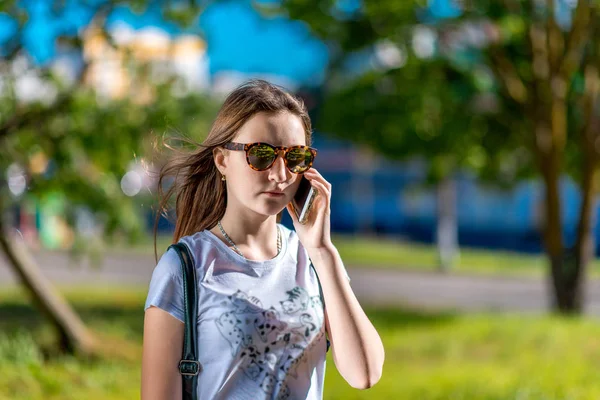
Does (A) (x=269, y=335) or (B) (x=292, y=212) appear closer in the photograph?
(A) (x=269, y=335)

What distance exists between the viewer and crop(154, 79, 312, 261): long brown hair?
1879 millimetres

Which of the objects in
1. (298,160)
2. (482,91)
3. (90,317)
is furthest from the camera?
(90,317)

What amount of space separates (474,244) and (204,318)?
96.9 ft

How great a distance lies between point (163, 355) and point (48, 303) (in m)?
8.08

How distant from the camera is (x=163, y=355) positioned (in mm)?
1745

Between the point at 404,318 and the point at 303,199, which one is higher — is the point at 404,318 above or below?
below

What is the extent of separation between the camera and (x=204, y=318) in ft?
5.81

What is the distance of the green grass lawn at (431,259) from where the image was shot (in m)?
22.2

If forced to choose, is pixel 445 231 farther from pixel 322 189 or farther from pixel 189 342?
pixel 189 342

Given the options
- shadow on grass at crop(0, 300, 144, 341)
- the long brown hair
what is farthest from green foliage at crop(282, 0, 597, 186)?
the long brown hair

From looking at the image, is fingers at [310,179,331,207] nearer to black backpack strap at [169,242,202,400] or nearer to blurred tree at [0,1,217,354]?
black backpack strap at [169,242,202,400]

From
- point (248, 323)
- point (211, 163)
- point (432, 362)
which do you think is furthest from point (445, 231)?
point (248, 323)

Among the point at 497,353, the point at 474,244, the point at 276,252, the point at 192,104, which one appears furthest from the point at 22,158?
the point at 474,244

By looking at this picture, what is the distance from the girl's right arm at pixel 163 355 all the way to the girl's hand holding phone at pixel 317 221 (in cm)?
34
